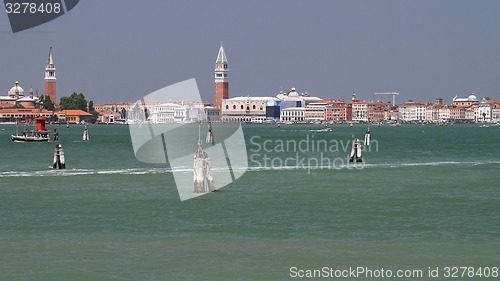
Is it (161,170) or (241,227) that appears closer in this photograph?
(241,227)

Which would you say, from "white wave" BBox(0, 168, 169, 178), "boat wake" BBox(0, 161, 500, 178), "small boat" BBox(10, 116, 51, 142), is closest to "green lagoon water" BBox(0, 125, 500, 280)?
"white wave" BBox(0, 168, 169, 178)

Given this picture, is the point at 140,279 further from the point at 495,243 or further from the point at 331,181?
the point at 331,181

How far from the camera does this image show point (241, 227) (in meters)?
19.4

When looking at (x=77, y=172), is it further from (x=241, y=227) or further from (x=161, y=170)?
(x=241, y=227)

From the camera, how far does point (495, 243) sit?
56.6 feet

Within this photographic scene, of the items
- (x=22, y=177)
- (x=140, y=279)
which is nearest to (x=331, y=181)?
(x=22, y=177)

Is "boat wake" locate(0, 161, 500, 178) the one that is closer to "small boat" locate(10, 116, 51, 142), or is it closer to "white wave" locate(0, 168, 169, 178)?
"white wave" locate(0, 168, 169, 178)

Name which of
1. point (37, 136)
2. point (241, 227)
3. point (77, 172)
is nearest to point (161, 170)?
point (77, 172)

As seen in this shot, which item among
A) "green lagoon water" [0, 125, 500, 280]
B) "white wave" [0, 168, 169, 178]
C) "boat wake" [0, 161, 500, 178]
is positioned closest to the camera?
"green lagoon water" [0, 125, 500, 280]

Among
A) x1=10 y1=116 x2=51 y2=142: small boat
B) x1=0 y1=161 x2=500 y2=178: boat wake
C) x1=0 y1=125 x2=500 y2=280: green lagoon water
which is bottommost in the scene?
x1=0 y1=125 x2=500 y2=280: green lagoon water

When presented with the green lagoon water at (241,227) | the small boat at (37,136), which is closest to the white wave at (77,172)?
the green lagoon water at (241,227)

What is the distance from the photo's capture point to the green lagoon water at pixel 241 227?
50.4 ft

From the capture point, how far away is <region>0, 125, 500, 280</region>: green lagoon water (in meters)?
15.4

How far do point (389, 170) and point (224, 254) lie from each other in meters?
22.7
